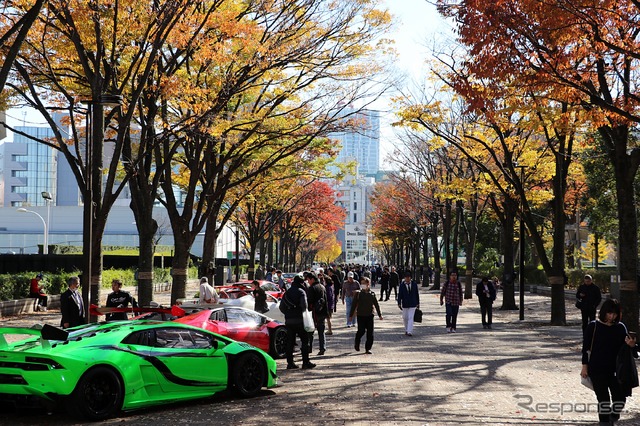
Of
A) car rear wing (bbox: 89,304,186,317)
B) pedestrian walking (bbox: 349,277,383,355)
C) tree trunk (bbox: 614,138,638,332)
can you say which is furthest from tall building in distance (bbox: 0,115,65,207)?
tree trunk (bbox: 614,138,638,332)

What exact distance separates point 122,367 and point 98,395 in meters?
0.43

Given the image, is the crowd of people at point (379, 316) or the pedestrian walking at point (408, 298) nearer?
the crowd of people at point (379, 316)

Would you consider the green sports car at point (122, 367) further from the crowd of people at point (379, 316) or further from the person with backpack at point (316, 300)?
the person with backpack at point (316, 300)

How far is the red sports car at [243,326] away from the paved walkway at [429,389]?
66 cm

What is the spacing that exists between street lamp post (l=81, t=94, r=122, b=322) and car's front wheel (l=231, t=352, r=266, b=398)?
231 inches

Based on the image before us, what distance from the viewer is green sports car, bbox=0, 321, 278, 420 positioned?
878 cm

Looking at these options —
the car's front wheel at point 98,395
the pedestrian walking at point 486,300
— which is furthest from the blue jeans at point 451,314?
the car's front wheel at point 98,395

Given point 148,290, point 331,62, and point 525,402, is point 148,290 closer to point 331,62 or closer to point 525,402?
point 331,62

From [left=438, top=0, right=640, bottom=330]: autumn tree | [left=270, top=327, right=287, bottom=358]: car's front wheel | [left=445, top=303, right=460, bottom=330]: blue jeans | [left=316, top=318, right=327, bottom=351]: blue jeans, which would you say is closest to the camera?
[left=438, top=0, right=640, bottom=330]: autumn tree

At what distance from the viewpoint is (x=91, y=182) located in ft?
54.3

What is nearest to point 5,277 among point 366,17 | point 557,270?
point 366,17

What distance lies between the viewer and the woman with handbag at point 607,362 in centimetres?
798

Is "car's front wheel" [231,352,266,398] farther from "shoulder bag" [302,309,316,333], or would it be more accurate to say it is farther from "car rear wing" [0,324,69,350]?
"shoulder bag" [302,309,316,333]

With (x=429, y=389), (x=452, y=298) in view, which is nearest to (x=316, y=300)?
(x=429, y=389)
